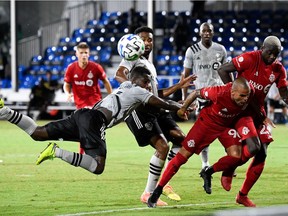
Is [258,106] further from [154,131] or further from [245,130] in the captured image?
[154,131]

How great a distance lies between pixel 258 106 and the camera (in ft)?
34.0

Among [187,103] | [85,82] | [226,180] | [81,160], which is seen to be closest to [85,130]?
[81,160]

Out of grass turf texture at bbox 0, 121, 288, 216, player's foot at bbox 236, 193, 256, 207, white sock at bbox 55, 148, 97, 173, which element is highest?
white sock at bbox 55, 148, 97, 173

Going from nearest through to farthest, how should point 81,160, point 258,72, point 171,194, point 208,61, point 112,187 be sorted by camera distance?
point 81,160, point 258,72, point 171,194, point 112,187, point 208,61

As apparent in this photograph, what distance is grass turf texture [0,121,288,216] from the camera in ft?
32.7

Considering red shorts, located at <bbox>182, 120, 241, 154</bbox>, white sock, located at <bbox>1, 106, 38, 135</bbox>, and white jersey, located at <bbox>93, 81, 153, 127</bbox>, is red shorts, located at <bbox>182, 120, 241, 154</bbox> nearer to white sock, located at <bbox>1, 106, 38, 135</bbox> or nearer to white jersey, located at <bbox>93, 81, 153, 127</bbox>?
white jersey, located at <bbox>93, 81, 153, 127</bbox>

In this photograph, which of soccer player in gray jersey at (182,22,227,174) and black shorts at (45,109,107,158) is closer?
black shorts at (45,109,107,158)

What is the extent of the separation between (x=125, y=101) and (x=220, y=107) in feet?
3.62

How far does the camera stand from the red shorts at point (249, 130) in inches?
390

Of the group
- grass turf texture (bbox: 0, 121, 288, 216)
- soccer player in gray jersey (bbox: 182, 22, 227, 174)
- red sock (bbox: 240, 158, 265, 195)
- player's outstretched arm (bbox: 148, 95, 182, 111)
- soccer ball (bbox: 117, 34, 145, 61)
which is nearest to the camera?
player's outstretched arm (bbox: 148, 95, 182, 111)

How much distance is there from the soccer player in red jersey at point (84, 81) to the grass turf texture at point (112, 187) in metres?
1.26

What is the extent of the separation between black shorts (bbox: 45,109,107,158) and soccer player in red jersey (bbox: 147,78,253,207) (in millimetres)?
803

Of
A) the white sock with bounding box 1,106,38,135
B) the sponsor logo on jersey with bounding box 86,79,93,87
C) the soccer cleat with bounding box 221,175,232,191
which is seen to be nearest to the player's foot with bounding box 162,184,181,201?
the soccer cleat with bounding box 221,175,232,191

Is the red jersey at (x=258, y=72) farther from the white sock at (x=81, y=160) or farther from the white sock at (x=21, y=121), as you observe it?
the white sock at (x=21, y=121)
